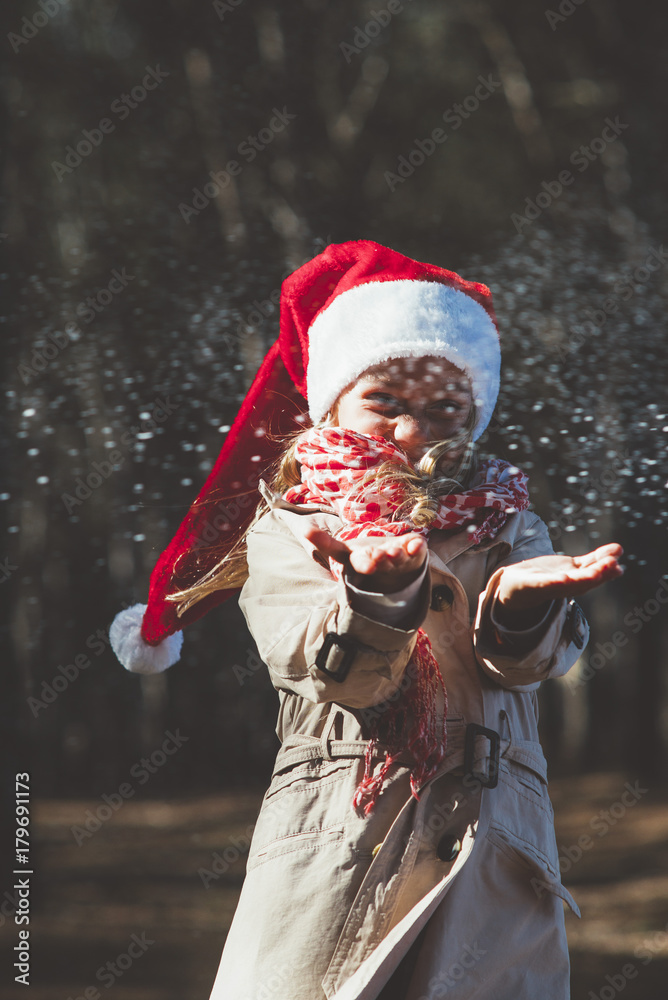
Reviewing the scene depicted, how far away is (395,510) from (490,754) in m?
0.39

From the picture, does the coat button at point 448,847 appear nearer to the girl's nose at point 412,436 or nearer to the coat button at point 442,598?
the coat button at point 442,598

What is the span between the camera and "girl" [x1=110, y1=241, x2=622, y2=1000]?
48.9 inches

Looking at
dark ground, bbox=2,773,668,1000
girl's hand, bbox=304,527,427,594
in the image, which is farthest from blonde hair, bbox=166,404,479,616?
dark ground, bbox=2,773,668,1000

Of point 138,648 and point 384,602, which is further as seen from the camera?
point 138,648

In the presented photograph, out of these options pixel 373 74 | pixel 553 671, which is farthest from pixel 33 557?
pixel 553 671

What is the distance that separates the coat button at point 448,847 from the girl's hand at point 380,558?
42 cm

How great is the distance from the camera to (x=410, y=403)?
1565mm

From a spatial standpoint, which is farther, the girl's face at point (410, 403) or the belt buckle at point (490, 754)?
the girl's face at point (410, 403)

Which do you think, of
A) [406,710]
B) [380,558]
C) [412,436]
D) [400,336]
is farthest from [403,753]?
[400,336]

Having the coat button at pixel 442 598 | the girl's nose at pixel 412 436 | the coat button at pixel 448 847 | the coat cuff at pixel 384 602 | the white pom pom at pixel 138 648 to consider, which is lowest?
the coat button at pixel 448 847

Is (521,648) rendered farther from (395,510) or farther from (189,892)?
(189,892)

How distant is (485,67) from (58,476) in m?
3.38

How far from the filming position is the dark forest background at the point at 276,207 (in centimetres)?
432

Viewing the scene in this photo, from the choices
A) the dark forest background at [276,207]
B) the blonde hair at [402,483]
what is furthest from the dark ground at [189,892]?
the blonde hair at [402,483]
